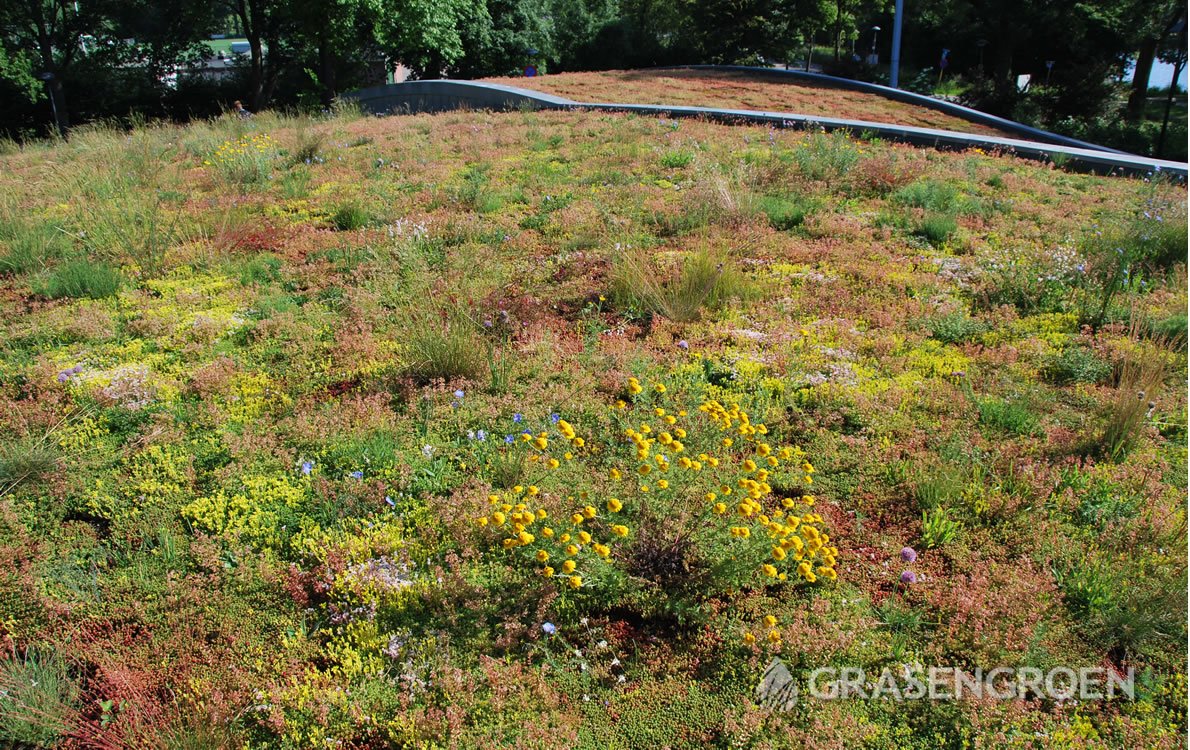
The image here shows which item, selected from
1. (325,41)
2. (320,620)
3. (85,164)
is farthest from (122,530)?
(325,41)

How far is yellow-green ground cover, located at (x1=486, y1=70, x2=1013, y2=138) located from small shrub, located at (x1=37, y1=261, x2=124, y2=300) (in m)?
14.3

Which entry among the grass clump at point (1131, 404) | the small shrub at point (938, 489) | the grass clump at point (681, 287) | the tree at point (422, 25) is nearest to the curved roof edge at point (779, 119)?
the tree at point (422, 25)

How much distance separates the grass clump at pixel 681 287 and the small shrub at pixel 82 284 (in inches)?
179

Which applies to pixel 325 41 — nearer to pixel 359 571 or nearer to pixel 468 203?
pixel 468 203

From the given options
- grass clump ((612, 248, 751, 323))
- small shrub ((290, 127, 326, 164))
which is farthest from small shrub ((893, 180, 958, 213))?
small shrub ((290, 127, 326, 164))

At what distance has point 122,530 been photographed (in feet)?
11.7

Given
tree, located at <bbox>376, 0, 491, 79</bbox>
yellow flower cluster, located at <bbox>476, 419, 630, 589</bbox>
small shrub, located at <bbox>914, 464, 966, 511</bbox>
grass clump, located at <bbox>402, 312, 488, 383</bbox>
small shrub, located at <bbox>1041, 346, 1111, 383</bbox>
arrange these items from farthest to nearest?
tree, located at <bbox>376, 0, 491, 79</bbox>, grass clump, located at <bbox>402, 312, 488, 383</bbox>, small shrub, located at <bbox>1041, 346, 1111, 383</bbox>, small shrub, located at <bbox>914, 464, 966, 511</bbox>, yellow flower cluster, located at <bbox>476, 419, 630, 589</bbox>

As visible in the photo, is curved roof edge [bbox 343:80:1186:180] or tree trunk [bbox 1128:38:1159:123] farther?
tree trunk [bbox 1128:38:1159:123]

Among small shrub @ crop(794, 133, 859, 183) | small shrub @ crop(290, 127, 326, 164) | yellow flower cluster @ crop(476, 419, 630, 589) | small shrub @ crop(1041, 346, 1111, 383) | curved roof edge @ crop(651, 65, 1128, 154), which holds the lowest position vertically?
yellow flower cluster @ crop(476, 419, 630, 589)

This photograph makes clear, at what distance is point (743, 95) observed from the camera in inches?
779

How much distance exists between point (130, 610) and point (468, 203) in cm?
648

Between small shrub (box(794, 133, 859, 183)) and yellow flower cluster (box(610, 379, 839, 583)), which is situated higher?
small shrub (box(794, 133, 859, 183))

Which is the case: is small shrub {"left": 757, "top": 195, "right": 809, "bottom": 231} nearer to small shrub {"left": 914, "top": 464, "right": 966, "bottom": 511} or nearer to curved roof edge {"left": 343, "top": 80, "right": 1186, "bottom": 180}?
small shrub {"left": 914, "top": 464, "right": 966, "bottom": 511}

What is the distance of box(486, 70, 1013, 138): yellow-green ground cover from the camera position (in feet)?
57.2
